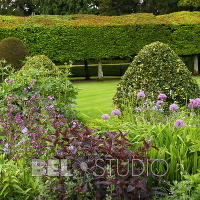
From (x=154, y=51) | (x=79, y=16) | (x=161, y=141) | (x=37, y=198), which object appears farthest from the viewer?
(x=79, y=16)

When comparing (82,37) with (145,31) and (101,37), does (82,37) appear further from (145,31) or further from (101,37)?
(145,31)

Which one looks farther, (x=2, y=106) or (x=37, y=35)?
(x=37, y=35)

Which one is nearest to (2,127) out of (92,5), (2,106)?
(2,106)

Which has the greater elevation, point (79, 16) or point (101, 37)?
point (79, 16)

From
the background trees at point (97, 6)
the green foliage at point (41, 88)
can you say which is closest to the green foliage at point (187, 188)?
the green foliage at point (41, 88)

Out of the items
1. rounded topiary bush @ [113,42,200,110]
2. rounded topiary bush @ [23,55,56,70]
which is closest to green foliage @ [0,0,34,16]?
rounded topiary bush @ [23,55,56,70]

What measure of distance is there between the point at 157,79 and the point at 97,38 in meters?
17.8

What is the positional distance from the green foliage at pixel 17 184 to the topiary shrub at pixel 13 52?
15.5 meters

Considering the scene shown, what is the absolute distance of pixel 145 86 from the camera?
730 centimetres

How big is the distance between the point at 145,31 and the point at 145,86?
18745 mm

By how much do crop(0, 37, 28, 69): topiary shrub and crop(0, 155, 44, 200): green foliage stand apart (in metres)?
15.5

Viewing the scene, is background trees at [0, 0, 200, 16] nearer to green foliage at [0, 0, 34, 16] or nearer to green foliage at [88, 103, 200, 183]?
green foliage at [0, 0, 34, 16]

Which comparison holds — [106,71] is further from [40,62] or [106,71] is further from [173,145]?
[173,145]

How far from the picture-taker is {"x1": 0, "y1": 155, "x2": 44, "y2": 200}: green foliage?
11.8 feet
